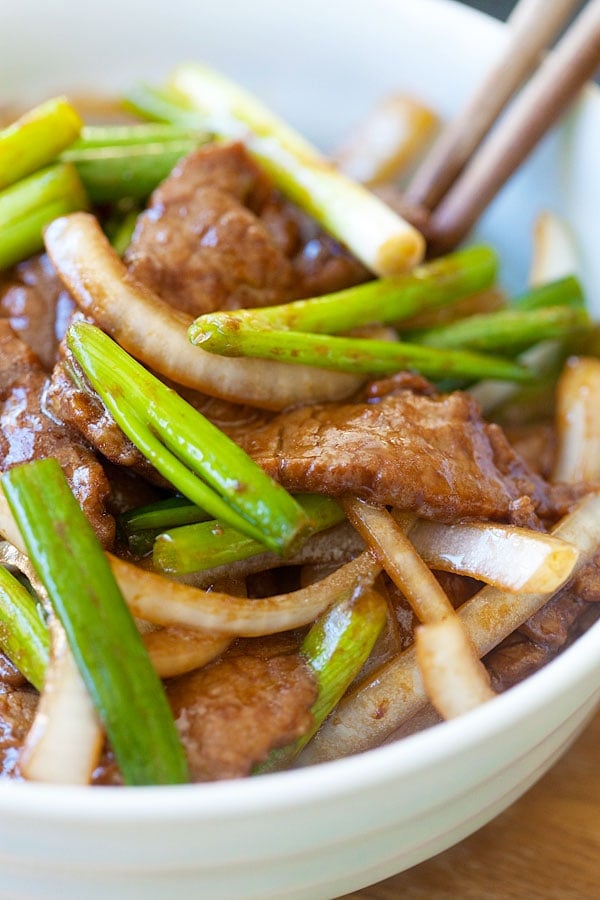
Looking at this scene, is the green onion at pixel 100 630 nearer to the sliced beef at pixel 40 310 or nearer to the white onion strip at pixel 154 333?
the white onion strip at pixel 154 333

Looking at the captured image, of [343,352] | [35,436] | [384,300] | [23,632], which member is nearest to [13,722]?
[23,632]

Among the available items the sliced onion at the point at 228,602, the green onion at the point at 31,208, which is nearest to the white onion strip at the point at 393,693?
the sliced onion at the point at 228,602

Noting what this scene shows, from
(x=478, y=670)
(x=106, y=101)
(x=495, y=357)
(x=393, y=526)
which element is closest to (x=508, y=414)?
(x=495, y=357)

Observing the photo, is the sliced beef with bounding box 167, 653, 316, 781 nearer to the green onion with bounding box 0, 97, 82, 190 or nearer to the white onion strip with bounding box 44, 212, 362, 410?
the white onion strip with bounding box 44, 212, 362, 410

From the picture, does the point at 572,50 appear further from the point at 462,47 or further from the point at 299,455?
the point at 299,455

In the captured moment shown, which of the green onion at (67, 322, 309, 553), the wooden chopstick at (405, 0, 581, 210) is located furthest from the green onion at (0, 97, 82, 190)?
the wooden chopstick at (405, 0, 581, 210)
